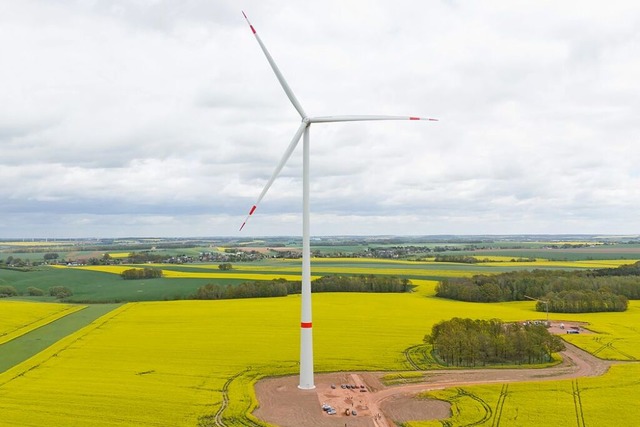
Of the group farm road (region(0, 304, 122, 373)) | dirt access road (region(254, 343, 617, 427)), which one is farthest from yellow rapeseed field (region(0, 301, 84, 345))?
dirt access road (region(254, 343, 617, 427))

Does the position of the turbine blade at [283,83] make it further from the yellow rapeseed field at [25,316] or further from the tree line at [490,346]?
the yellow rapeseed field at [25,316]

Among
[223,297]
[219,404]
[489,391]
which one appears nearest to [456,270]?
[223,297]

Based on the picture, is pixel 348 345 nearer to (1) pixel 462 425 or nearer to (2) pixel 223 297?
(1) pixel 462 425

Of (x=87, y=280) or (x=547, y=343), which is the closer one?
(x=547, y=343)

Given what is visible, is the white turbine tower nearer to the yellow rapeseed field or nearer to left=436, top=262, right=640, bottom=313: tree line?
the yellow rapeseed field

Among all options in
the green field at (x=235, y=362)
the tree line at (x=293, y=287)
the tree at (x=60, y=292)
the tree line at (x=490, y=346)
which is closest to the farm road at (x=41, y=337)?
the green field at (x=235, y=362)
